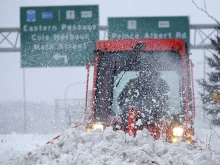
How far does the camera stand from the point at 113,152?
438cm

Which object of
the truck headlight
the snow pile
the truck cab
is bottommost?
the snow pile

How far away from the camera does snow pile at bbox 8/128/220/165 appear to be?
419cm

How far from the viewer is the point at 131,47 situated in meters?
6.23

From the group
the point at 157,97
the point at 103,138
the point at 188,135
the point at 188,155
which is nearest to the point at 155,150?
the point at 188,155

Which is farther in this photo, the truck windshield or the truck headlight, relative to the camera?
the truck windshield

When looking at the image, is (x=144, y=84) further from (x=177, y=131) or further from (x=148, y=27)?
(x=148, y=27)

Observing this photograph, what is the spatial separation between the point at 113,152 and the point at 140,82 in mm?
1660

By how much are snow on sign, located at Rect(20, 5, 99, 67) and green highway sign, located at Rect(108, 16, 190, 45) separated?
82 centimetres

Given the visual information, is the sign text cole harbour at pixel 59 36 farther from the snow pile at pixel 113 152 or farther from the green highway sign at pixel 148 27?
the snow pile at pixel 113 152

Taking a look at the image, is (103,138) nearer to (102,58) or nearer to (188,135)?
(188,135)

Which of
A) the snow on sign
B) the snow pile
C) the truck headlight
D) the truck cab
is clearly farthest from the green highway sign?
the snow pile

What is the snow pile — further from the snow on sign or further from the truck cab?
the snow on sign

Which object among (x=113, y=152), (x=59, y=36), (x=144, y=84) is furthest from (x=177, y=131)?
(x=59, y=36)

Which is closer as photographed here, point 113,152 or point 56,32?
point 113,152
